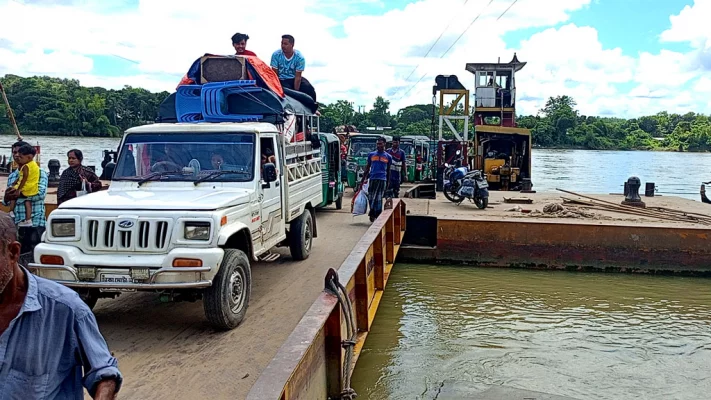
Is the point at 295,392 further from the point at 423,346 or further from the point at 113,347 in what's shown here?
the point at 423,346

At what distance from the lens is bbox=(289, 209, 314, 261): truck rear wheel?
788 cm

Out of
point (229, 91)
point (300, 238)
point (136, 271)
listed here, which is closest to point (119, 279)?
point (136, 271)

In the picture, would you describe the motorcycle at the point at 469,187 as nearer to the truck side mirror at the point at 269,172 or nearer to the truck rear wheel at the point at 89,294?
the truck side mirror at the point at 269,172

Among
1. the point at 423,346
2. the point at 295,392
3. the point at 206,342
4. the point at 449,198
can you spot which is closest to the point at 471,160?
the point at 449,198

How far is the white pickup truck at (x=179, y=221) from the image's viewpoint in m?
4.95

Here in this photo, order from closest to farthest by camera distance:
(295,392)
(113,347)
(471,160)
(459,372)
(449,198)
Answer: (295,392)
(113,347)
(459,372)
(449,198)
(471,160)

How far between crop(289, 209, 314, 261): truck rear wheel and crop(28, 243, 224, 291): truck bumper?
9.39ft

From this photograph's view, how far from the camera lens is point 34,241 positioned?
6836 millimetres

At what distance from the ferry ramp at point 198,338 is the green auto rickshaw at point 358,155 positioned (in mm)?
11220

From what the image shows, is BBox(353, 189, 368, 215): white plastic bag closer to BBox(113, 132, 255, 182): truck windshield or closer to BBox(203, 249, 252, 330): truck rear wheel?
BBox(113, 132, 255, 182): truck windshield

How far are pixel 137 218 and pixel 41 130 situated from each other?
61711 millimetres

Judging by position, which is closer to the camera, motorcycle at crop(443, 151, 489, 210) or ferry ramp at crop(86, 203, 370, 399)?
ferry ramp at crop(86, 203, 370, 399)

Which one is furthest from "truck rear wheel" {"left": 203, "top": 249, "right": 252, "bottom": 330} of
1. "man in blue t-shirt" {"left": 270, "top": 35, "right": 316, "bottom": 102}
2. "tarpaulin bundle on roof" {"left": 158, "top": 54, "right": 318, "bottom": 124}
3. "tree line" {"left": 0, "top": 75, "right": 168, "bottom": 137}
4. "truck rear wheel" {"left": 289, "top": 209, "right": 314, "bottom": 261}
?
"tree line" {"left": 0, "top": 75, "right": 168, "bottom": 137}

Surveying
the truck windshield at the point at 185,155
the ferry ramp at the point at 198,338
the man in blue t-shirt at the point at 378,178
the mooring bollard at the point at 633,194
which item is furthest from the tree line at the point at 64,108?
the ferry ramp at the point at 198,338
